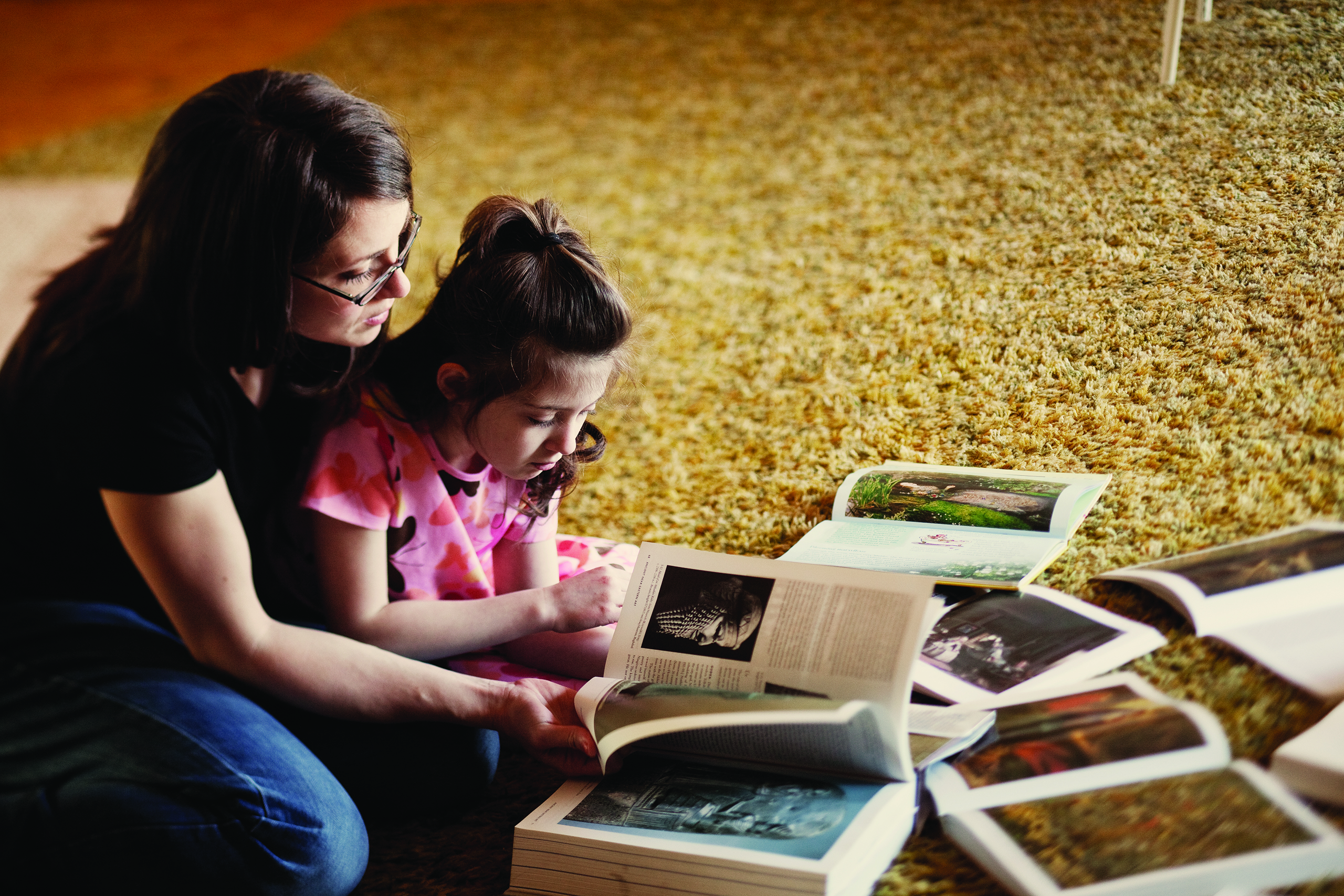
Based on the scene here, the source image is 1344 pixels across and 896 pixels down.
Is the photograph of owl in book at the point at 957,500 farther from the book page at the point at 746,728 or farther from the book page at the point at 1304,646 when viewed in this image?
the book page at the point at 746,728

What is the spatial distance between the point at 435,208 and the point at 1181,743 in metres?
2.00

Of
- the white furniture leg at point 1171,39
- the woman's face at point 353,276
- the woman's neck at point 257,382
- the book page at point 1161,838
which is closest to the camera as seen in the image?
the book page at point 1161,838

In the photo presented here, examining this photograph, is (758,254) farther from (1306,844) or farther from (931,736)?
(1306,844)

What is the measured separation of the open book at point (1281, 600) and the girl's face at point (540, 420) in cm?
54

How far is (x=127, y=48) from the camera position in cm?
418

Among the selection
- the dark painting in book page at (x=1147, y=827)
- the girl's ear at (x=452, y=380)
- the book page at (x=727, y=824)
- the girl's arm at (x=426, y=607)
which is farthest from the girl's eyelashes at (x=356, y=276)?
the dark painting in book page at (x=1147, y=827)

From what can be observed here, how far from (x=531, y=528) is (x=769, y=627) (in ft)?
1.16

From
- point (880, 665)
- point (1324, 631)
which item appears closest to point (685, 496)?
point (880, 665)

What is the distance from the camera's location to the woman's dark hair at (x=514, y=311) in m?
0.96

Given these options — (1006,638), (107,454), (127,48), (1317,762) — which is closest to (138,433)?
(107,454)

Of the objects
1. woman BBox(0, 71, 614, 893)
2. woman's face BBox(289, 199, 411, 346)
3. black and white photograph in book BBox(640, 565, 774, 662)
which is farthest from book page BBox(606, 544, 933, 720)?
woman's face BBox(289, 199, 411, 346)

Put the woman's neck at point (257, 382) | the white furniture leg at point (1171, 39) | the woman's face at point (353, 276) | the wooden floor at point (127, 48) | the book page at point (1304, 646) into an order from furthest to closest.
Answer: the wooden floor at point (127, 48), the white furniture leg at point (1171, 39), the woman's neck at point (257, 382), the woman's face at point (353, 276), the book page at point (1304, 646)

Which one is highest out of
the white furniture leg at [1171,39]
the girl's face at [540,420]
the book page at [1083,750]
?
the white furniture leg at [1171,39]

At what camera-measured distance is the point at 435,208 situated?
7.92ft
